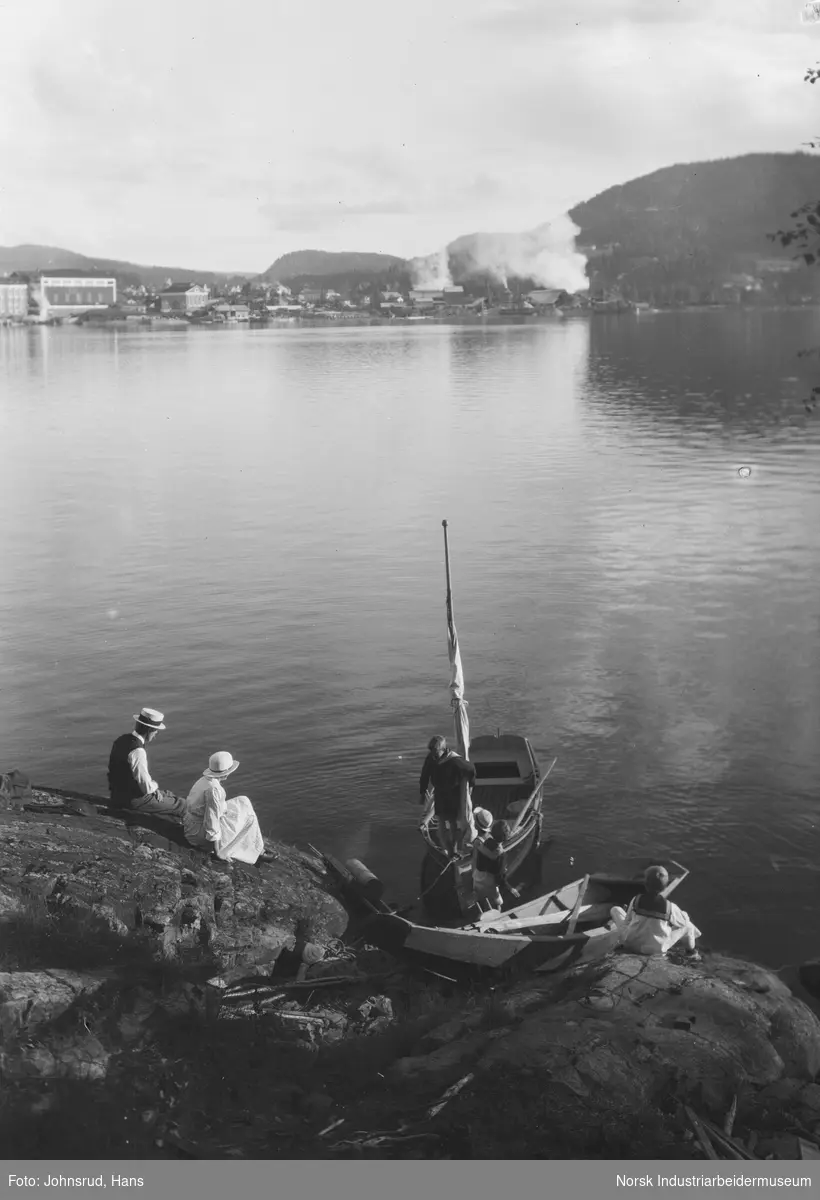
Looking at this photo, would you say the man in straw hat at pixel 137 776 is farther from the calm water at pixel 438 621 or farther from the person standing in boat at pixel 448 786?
the calm water at pixel 438 621

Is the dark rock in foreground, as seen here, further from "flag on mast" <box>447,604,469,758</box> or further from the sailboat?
"flag on mast" <box>447,604,469,758</box>

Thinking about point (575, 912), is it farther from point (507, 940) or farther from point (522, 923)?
point (507, 940)

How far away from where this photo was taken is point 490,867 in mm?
23000

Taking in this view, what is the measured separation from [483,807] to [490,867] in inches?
102

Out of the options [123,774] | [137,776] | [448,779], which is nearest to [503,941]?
[448,779]

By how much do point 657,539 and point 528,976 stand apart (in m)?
42.2

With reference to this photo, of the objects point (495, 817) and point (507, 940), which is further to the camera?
point (495, 817)

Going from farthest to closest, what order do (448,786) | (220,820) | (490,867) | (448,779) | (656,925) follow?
(490,867), (448,786), (448,779), (220,820), (656,925)

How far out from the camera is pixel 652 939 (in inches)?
730

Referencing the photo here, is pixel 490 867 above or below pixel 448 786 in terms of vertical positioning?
below

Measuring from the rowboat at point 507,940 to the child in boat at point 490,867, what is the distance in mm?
2469

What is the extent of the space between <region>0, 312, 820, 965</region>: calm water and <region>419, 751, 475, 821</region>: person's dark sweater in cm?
280

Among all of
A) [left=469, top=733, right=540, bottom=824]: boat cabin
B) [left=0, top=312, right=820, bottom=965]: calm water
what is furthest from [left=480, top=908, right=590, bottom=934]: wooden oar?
[left=469, top=733, right=540, bottom=824]: boat cabin
